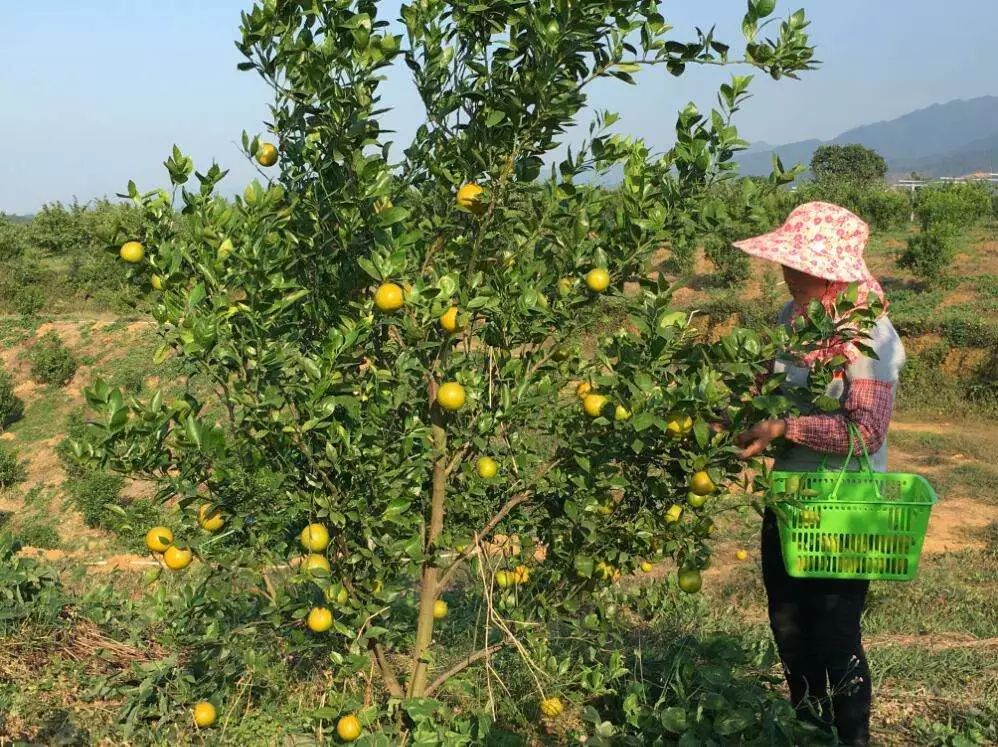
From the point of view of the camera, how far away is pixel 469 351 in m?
2.10

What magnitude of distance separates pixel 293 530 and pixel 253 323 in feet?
1.95

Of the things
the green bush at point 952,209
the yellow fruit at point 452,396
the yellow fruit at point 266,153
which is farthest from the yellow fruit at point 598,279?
the green bush at point 952,209

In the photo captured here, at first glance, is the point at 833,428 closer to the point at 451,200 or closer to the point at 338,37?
the point at 451,200

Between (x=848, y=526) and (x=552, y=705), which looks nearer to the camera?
(x=848, y=526)

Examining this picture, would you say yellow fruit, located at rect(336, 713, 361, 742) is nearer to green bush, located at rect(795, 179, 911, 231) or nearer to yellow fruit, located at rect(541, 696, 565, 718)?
yellow fruit, located at rect(541, 696, 565, 718)

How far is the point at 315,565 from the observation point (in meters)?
1.83

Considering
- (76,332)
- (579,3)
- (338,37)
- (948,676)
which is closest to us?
(579,3)

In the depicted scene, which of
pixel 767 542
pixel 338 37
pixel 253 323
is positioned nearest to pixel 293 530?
pixel 253 323

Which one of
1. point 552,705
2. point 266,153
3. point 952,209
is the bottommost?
point 552,705

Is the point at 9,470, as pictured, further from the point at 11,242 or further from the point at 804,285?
the point at 11,242

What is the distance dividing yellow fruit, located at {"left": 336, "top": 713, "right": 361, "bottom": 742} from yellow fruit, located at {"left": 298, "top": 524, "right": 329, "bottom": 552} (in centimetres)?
51

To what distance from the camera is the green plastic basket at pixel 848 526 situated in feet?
6.40

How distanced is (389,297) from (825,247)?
3.71ft

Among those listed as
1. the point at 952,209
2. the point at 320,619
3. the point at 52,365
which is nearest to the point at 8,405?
the point at 52,365
